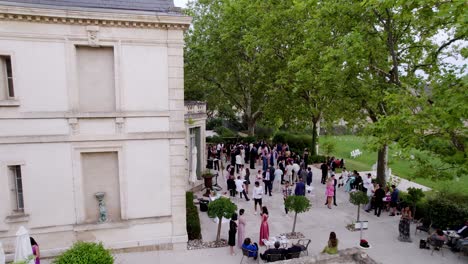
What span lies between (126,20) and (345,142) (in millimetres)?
42881

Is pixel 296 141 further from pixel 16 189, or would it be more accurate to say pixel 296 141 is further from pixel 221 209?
pixel 16 189

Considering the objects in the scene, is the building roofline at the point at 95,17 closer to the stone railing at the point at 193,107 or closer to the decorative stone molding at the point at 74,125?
the decorative stone molding at the point at 74,125

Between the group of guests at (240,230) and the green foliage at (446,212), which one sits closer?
the group of guests at (240,230)

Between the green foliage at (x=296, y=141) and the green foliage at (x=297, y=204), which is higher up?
the green foliage at (x=297, y=204)

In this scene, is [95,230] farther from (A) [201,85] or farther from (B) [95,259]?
(A) [201,85]

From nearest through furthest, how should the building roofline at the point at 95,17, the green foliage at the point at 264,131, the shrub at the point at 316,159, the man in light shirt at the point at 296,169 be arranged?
the building roofline at the point at 95,17
the man in light shirt at the point at 296,169
the shrub at the point at 316,159
the green foliage at the point at 264,131

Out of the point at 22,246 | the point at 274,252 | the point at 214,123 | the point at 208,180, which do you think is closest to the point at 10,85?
the point at 22,246

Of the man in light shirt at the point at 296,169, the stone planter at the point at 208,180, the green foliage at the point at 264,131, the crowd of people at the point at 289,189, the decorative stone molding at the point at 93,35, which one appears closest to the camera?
the decorative stone molding at the point at 93,35

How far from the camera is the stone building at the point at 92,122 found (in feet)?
36.5

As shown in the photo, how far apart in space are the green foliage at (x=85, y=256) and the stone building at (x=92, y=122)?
103 inches

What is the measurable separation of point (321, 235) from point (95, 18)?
1175 centimetres

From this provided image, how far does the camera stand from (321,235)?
556 inches

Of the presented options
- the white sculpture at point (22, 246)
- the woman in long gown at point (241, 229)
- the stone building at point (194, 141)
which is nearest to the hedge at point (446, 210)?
the woman in long gown at point (241, 229)

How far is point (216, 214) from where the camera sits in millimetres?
12609
